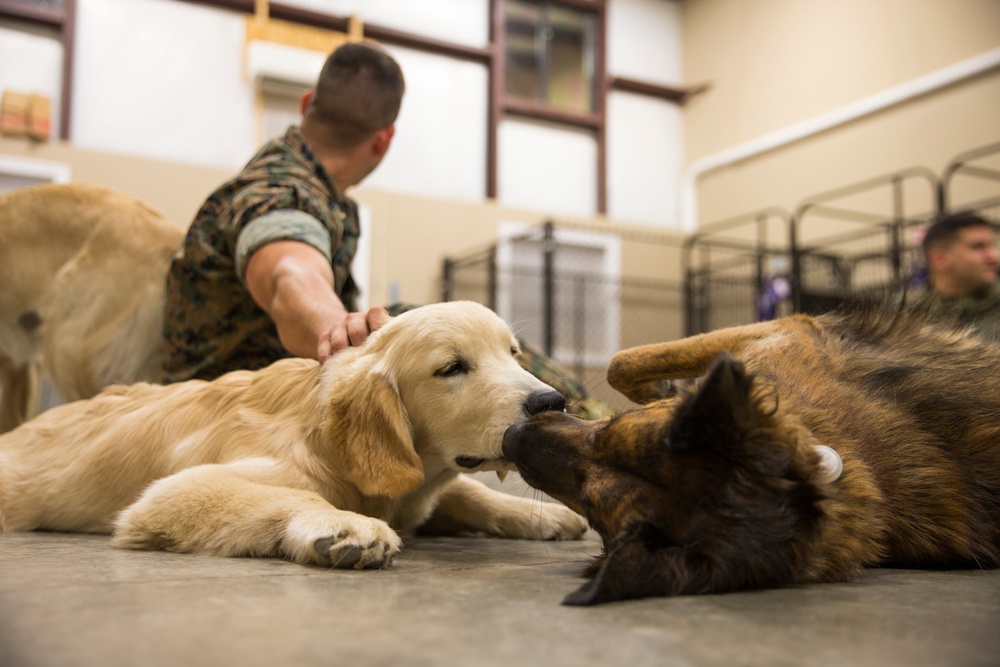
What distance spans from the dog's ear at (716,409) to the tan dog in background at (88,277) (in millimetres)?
2727

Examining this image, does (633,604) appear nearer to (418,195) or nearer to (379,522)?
(379,522)

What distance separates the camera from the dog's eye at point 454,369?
1.95 meters

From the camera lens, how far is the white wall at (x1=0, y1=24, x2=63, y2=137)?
23.6 ft

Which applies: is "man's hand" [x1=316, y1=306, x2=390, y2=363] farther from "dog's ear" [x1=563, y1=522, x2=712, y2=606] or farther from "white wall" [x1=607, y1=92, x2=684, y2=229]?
"white wall" [x1=607, y1=92, x2=684, y2=229]

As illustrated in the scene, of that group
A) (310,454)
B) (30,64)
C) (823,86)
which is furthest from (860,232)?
(30,64)

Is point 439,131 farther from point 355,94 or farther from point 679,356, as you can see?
point 679,356

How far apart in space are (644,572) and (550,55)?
32.3 ft

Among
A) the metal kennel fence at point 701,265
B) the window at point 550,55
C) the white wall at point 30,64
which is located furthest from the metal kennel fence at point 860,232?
the white wall at point 30,64

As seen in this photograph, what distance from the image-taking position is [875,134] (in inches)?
343

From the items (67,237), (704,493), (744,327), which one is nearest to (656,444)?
(704,493)

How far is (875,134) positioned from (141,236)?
7894mm

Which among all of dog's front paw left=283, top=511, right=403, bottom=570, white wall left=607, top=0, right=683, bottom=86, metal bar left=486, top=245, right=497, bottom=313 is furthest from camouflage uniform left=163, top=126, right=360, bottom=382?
white wall left=607, top=0, right=683, bottom=86

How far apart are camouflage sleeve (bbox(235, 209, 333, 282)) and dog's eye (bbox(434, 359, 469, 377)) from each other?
87 centimetres

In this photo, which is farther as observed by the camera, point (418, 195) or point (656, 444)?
point (418, 195)
